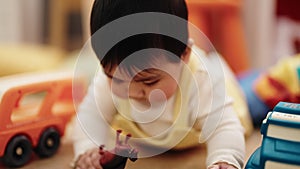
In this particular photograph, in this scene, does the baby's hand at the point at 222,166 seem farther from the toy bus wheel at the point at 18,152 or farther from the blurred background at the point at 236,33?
the blurred background at the point at 236,33

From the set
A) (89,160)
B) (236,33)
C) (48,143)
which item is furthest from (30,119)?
(236,33)

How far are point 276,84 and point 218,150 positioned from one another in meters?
0.42

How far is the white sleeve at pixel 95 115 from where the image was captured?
2.81ft

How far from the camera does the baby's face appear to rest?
28.0 inches

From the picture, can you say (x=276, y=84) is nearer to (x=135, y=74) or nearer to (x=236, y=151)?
(x=236, y=151)

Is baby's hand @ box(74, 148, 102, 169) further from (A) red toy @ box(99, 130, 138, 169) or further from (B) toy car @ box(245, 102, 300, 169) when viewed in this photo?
(B) toy car @ box(245, 102, 300, 169)

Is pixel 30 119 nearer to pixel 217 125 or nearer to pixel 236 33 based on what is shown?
pixel 217 125

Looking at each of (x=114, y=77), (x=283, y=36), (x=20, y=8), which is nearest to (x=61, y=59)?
(x=20, y=8)

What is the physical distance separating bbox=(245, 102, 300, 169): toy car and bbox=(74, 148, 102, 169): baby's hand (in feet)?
0.87

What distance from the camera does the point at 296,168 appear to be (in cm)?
59

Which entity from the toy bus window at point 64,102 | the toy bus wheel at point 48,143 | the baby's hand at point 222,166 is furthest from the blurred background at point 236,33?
the baby's hand at point 222,166

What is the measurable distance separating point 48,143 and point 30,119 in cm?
7

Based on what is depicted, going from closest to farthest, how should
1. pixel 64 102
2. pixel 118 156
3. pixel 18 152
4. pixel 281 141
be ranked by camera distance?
pixel 281 141
pixel 118 156
pixel 18 152
pixel 64 102

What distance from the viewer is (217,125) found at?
0.80m
